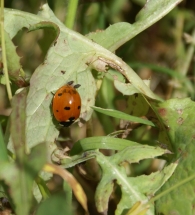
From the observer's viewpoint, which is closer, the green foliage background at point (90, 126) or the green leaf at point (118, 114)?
the green foliage background at point (90, 126)

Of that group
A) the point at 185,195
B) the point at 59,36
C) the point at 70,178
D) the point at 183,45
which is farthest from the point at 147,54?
the point at 70,178

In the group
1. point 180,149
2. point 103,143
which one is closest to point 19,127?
point 103,143

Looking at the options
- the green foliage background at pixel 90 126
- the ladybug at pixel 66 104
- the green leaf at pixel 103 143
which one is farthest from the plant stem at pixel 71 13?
the green leaf at pixel 103 143

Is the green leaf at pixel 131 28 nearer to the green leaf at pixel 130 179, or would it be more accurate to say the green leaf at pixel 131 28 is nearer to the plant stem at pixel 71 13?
the plant stem at pixel 71 13

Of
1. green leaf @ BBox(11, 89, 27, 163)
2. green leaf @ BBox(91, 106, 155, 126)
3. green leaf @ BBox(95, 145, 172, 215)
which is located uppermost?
green leaf @ BBox(11, 89, 27, 163)

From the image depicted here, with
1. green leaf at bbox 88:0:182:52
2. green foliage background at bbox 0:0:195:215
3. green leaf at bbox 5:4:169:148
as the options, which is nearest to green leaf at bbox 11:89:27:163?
green foliage background at bbox 0:0:195:215

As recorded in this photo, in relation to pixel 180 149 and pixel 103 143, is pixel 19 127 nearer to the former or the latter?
pixel 103 143

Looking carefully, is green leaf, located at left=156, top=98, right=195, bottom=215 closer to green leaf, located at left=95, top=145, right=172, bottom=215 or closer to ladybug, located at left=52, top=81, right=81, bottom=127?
green leaf, located at left=95, top=145, right=172, bottom=215
